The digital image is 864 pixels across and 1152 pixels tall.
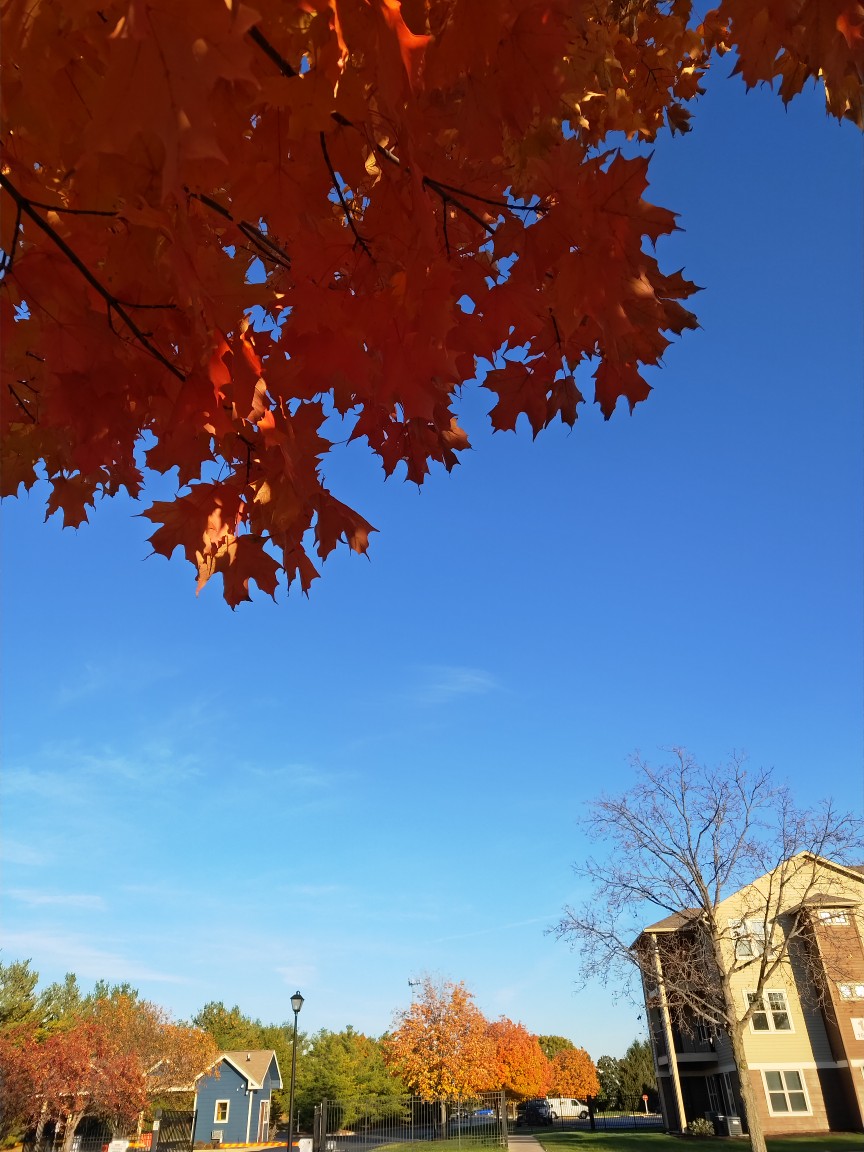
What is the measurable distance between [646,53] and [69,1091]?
155 feet

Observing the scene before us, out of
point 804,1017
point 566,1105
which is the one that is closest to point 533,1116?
point 804,1017

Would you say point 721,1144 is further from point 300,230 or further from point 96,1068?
point 300,230

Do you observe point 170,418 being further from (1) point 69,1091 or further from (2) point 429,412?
(1) point 69,1091

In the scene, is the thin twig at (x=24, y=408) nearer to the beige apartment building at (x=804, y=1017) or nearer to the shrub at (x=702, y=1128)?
the beige apartment building at (x=804, y=1017)

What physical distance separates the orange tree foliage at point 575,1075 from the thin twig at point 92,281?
94.4 m

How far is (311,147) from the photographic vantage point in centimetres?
194

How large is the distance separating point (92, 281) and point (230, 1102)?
58653 millimetres

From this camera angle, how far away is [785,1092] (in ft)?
101

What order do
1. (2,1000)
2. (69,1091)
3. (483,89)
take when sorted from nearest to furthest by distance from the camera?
(483,89) → (69,1091) → (2,1000)

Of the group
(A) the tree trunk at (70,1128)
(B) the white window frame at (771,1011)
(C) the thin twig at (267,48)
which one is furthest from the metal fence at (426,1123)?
(C) the thin twig at (267,48)

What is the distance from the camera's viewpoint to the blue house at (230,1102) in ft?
153

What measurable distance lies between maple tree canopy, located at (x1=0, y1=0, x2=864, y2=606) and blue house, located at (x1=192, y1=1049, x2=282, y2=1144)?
56643 millimetres

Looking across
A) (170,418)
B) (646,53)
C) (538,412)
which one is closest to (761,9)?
(538,412)

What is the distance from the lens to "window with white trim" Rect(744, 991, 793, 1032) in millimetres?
31359
